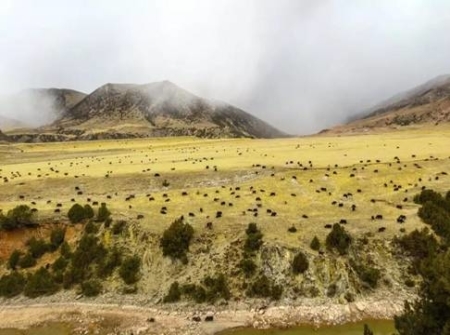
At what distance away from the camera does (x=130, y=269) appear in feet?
168

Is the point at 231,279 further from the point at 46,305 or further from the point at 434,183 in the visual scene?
the point at 434,183

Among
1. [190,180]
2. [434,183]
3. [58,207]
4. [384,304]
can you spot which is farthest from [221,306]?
[434,183]

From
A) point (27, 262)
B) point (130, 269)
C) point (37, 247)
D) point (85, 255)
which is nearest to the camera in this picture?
point (130, 269)

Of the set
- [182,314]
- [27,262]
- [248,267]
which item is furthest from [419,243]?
[27,262]

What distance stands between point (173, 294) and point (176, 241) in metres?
6.17

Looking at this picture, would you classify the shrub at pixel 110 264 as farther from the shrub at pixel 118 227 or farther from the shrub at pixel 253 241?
the shrub at pixel 253 241

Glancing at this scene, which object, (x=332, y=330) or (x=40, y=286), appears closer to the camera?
(x=332, y=330)

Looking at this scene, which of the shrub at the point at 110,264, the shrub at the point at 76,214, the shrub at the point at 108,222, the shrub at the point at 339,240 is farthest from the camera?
the shrub at the point at 76,214

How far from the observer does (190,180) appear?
7550 cm

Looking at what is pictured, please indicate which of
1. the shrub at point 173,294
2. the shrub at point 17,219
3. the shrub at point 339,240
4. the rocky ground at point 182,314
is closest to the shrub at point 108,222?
the shrub at point 17,219

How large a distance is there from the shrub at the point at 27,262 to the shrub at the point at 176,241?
47.7 feet

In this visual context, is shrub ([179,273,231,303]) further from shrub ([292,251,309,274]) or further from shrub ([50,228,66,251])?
shrub ([50,228,66,251])

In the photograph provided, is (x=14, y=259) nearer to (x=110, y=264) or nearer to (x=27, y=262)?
(x=27, y=262)

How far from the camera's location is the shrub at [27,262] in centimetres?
5356
